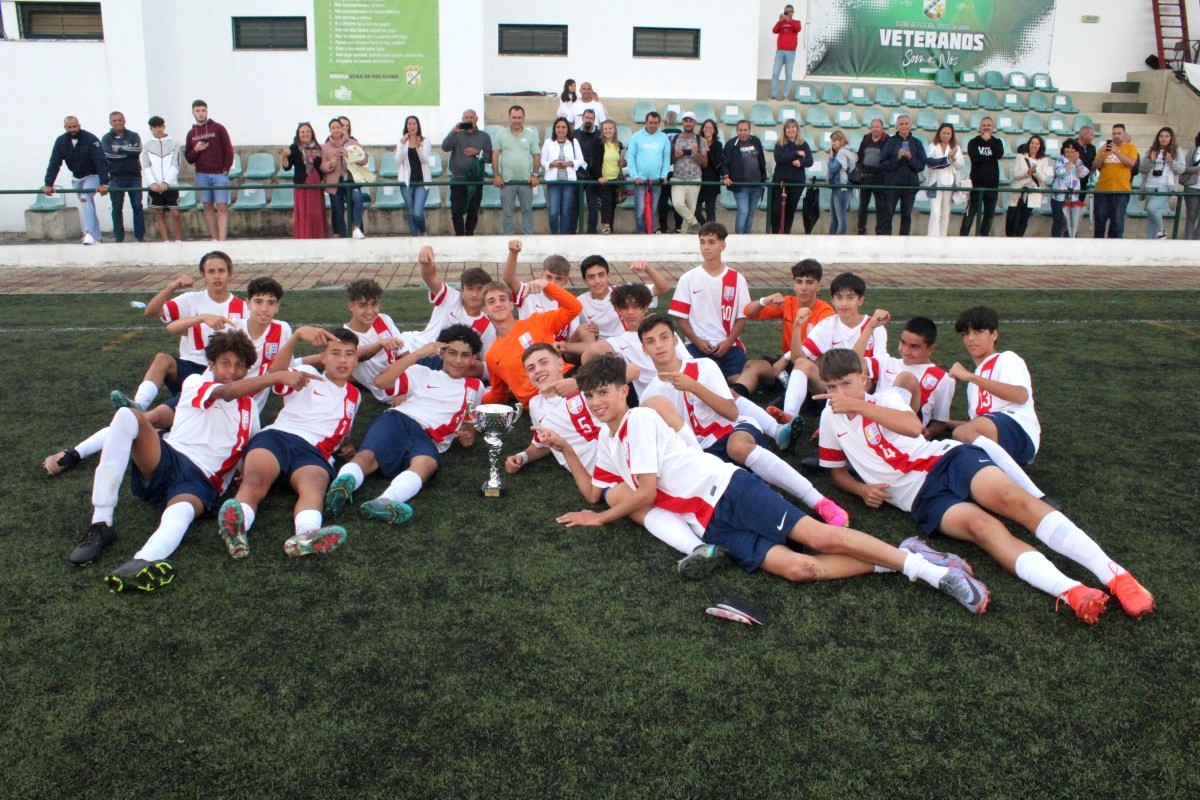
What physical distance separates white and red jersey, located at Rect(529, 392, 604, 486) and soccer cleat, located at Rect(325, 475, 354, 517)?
101 centimetres

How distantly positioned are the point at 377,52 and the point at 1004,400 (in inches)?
541

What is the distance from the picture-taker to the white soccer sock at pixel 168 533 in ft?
13.3

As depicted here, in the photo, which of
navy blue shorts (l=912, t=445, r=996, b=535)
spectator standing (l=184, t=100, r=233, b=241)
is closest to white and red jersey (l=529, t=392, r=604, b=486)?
navy blue shorts (l=912, t=445, r=996, b=535)

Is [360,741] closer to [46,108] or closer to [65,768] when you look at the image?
[65,768]

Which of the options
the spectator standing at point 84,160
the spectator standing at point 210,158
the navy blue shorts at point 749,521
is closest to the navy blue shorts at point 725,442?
the navy blue shorts at point 749,521

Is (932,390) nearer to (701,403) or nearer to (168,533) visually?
(701,403)

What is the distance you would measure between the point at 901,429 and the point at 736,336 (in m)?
2.54

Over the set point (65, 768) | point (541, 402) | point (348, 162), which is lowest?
point (65, 768)

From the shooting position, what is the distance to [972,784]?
2.78 meters

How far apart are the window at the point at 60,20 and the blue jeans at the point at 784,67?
11739 millimetres

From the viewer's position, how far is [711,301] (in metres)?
6.93

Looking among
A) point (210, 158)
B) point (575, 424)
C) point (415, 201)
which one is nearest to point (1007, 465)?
point (575, 424)

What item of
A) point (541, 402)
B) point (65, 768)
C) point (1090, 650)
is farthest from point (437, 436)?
point (1090, 650)

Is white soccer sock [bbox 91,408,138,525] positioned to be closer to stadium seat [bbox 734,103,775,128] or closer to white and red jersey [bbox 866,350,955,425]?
white and red jersey [bbox 866,350,955,425]
